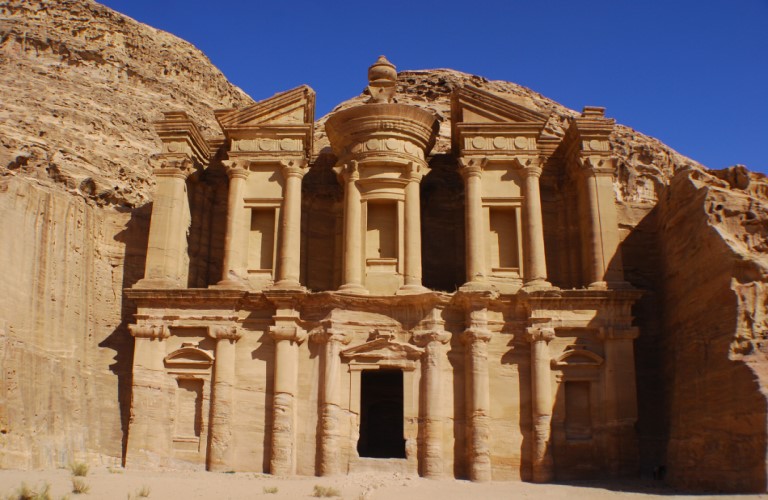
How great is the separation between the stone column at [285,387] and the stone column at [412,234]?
316 centimetres

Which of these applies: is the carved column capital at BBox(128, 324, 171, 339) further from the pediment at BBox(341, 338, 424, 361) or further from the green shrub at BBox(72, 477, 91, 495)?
the green shrub at BBox(72, 477, 91, 495)

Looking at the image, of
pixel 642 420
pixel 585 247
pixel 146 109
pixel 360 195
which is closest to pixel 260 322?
pixel 360 195

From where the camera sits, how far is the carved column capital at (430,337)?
2205 centimetres

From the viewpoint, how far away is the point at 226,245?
23.6m

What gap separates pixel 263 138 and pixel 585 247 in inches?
398

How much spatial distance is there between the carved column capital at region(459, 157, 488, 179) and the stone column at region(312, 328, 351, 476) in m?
6.06

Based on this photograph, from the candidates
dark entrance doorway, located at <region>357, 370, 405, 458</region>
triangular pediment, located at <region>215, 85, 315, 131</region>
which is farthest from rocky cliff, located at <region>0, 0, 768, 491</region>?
dark entrance doorway, located at <region>357, 370, 405, 458</region>

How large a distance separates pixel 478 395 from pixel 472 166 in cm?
679

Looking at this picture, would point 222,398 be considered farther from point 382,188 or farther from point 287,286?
point 382,188

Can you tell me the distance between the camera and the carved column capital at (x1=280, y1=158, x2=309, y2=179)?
24219mm

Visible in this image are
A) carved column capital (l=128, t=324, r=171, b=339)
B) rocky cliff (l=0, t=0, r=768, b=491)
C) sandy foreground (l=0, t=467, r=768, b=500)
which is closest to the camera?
sandy foreground (l=0, t=467, r=768, b=500)

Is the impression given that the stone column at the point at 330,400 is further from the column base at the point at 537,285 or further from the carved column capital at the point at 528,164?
the carved column capital at the point at 528,164

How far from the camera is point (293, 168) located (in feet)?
79.6

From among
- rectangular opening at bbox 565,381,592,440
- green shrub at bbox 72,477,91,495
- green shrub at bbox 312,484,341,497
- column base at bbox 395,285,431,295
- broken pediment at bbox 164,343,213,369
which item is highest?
column base at bbox 395,285,431,295
